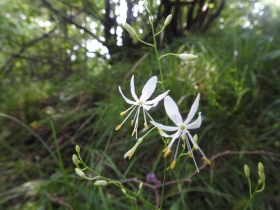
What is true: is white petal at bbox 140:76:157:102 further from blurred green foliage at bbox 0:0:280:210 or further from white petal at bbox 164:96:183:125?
blurred green foliage at bbox 0:0:280:210

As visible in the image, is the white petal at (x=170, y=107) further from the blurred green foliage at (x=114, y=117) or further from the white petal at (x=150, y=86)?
the blurred green foliage at (x=114, y=117)

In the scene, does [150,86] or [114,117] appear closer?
[150,86]

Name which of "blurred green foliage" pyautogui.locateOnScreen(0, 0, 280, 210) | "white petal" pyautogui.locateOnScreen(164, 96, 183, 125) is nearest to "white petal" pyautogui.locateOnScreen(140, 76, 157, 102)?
"white petal" pyautogui.locateOnScreen(164, 96, 183, 125)

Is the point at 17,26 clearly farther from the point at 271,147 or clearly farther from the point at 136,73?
the point at 271,147

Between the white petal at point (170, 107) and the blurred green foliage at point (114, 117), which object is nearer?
the white petal at point (170, 107)

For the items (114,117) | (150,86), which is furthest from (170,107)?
(114,117)

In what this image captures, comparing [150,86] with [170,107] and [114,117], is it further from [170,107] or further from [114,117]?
[114,117]

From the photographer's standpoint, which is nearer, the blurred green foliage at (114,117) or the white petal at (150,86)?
the white petal at (150,86)

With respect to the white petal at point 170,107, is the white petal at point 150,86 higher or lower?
higher

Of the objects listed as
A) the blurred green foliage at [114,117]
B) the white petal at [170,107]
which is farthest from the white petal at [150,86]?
the blurred green foliage at [114,117]
